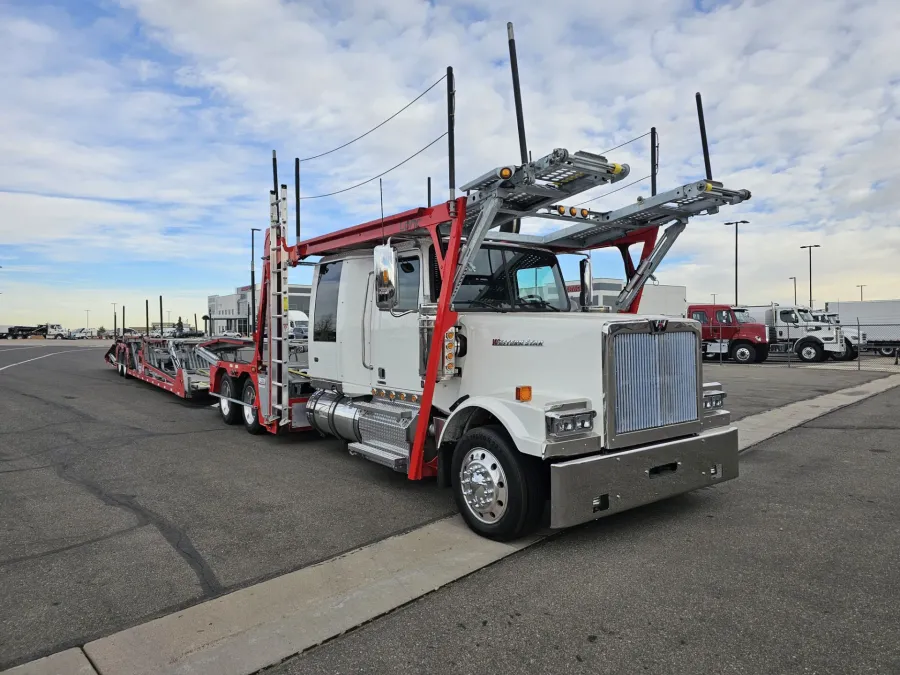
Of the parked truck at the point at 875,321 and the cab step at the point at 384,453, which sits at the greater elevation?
the parked truck at the point at 875,321

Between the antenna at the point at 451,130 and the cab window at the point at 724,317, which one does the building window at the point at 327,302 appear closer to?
the antenna at the point at 451,130

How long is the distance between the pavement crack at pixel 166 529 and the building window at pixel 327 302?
8.69 ft

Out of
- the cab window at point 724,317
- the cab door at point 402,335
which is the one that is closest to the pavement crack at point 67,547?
the cab door at point 402,335

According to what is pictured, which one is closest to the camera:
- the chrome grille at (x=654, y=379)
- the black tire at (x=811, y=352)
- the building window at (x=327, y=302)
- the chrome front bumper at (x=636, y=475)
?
the chrome front bumper at (x=636, y=475)

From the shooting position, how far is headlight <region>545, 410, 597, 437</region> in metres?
3.90

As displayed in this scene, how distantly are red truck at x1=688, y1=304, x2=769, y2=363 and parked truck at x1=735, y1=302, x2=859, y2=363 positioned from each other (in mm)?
468

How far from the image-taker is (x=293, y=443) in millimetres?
7930

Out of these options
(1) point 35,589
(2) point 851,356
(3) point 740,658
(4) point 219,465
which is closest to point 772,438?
(3) point 740,658

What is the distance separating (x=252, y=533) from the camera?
4.54m

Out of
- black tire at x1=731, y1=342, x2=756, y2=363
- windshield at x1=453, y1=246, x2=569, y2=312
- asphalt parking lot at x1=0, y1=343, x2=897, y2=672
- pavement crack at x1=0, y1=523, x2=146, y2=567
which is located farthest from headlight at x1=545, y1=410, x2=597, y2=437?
black tire at x1=731, y1=342, x2=756, y2=363

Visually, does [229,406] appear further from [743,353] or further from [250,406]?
[743,353]

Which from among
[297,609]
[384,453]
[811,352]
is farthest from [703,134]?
[811,352]

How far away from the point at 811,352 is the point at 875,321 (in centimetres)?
878

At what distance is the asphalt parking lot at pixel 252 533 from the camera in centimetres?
326
